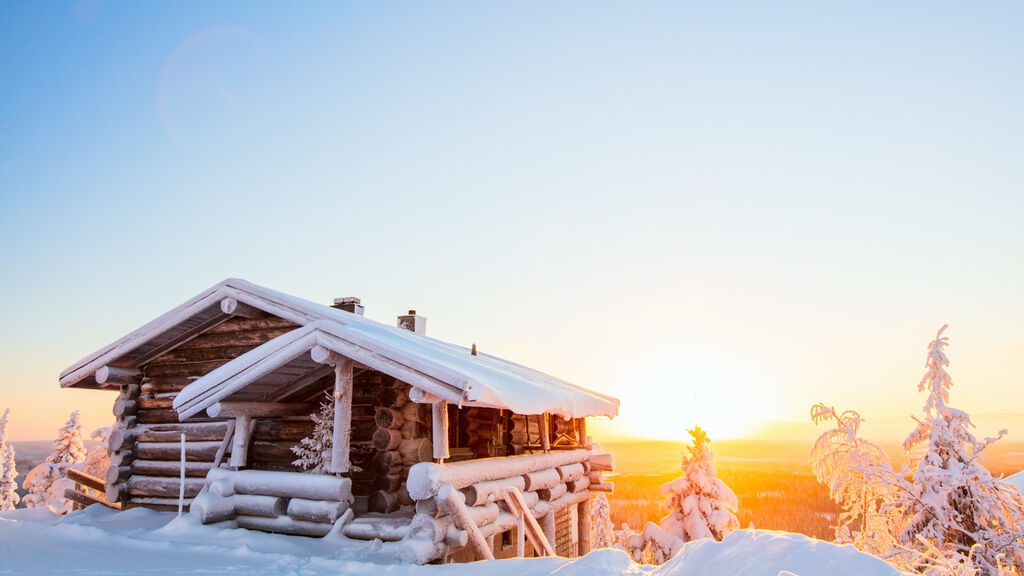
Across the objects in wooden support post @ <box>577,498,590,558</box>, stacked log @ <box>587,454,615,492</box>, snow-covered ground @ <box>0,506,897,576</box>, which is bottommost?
wooden support post @ <box>577,498,590,558</box>

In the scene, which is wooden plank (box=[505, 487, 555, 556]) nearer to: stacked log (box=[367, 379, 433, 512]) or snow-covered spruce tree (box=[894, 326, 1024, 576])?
stacked log (box=[367, 379, 433, 512])

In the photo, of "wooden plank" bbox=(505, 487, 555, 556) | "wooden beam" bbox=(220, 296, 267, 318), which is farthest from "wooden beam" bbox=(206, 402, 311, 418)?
"wooden plank" bbox=(505, 487, 555, 556)

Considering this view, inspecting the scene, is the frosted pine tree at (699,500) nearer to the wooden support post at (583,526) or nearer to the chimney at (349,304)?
the wooden support post at (583,526)

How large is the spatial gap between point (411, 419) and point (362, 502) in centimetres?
161

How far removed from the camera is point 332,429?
32.7 ft

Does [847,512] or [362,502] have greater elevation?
[362,502]

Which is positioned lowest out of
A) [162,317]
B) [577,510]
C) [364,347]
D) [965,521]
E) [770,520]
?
[770,520]

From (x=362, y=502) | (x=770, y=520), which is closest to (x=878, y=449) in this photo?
(x=362, y=502)

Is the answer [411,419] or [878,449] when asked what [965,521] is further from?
[411,419]

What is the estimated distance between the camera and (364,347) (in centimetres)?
860

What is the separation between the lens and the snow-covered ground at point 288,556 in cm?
444

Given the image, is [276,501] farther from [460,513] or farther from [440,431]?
[460,513]

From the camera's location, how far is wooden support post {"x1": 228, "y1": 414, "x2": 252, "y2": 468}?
982cm

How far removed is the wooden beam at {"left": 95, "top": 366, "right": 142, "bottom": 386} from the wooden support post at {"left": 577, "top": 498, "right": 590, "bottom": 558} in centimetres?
1239
